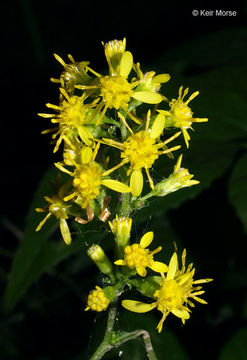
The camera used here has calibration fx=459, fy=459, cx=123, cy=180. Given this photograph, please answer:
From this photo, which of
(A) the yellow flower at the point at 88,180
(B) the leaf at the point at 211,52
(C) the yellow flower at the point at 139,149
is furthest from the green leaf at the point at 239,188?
(B) the leaf at the point at 211,52

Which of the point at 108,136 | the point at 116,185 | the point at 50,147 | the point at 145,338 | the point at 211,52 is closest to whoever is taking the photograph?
the point at 145,338

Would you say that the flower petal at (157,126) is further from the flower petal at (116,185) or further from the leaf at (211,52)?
the leaf at (211,52)

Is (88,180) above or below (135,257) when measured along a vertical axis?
above

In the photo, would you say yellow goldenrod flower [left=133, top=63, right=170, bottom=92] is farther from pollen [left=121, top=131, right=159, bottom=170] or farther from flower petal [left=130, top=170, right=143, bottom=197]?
flower petal [left=130, top=170, right=143, bottom=197]

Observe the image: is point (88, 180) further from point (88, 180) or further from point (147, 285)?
point (147, 285)

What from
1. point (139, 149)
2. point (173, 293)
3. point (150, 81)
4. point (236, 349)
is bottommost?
point (236, 349)

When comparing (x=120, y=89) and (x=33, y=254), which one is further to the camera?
(x=33, y=254)

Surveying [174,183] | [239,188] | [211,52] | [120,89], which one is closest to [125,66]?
[120,89]
